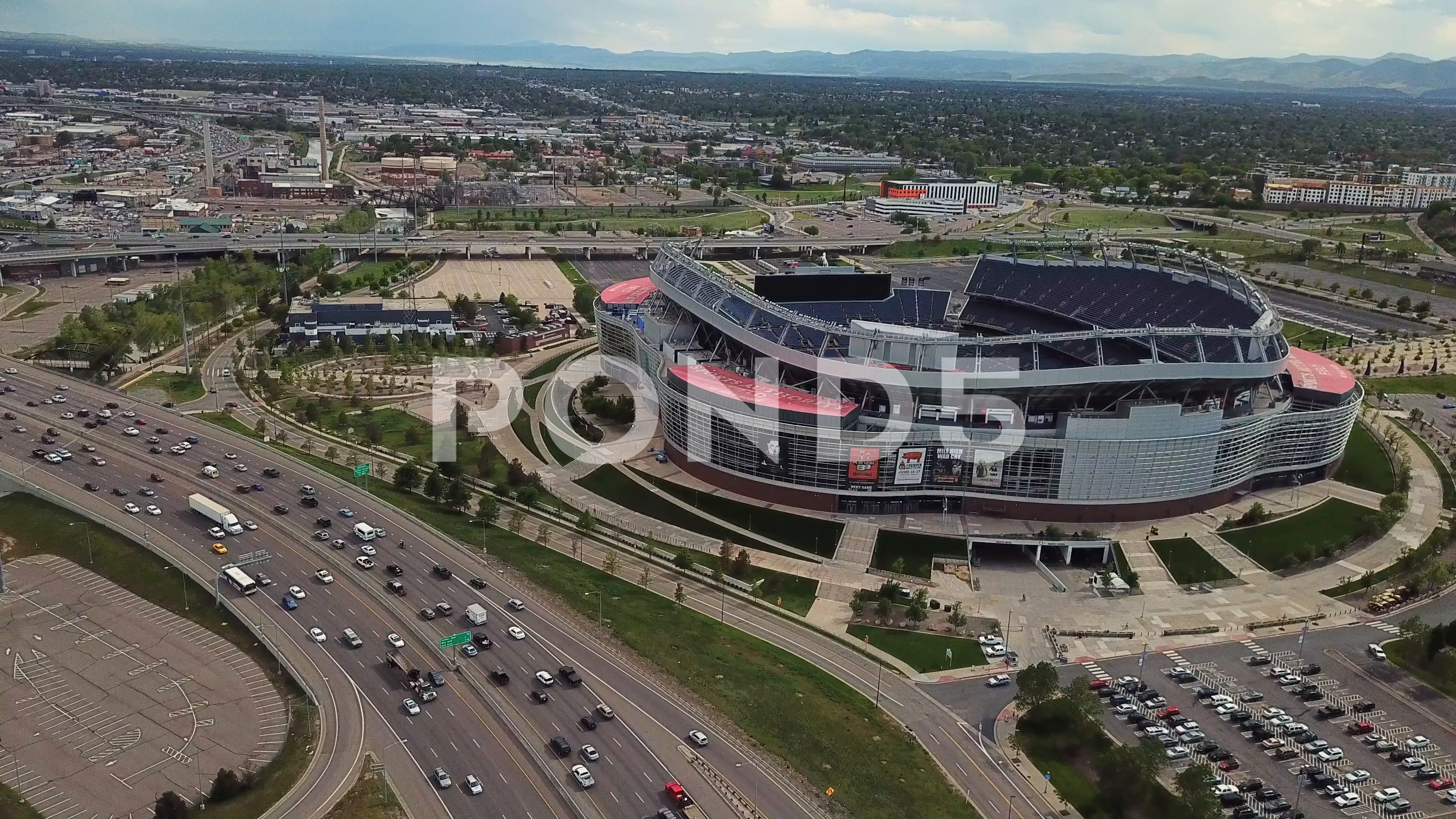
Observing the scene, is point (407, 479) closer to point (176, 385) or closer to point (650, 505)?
point (650, 505)

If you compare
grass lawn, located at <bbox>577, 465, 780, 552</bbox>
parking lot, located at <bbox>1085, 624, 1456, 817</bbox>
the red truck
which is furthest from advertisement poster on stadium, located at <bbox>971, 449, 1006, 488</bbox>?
the red truck

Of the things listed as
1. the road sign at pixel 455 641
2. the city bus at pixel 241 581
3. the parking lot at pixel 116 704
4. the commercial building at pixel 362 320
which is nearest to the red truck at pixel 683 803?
the road sign at pixel 455 641

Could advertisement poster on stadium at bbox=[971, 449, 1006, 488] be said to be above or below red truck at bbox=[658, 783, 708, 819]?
above

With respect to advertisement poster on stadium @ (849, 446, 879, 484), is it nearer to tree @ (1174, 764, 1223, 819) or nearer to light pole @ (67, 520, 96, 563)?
tree @ (1174, 764, 1223, 819)

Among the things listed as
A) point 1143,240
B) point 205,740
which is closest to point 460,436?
point 205,740

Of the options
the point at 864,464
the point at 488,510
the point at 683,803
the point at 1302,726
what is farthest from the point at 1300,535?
the point at 488,510

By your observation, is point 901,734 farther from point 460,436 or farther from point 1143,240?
point 1143,240

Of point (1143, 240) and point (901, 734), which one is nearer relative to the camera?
point (901, 734)
